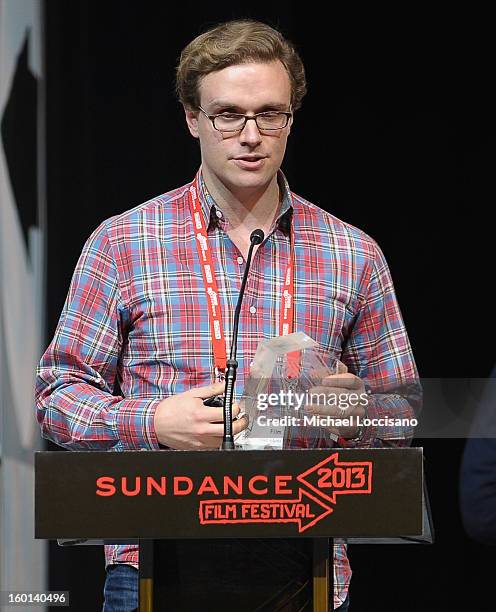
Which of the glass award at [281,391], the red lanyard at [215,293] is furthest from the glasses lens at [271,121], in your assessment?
the glass award at [281,391]

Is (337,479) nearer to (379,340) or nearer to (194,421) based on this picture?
(194,421)

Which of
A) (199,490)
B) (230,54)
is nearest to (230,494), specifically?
(199,490)

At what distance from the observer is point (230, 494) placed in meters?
1.45

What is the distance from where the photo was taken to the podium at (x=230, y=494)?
145 centimetres

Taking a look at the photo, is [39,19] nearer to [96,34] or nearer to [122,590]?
[96,34]

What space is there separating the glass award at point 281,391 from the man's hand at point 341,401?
0.02 meters

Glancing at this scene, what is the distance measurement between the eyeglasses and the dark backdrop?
2.84ft

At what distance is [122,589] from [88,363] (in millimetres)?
415

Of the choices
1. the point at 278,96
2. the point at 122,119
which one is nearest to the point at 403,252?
the point at 122,119

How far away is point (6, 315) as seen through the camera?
2.91 metres

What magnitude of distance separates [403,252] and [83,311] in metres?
1.18

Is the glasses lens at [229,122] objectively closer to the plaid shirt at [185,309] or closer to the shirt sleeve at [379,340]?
the plaid shirt at [185,309]

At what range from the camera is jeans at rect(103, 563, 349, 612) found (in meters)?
1.89

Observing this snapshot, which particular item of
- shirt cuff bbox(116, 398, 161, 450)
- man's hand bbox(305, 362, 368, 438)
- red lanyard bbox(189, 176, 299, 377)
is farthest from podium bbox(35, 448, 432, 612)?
red lanyard bbox(189, 176, 299, 377)
